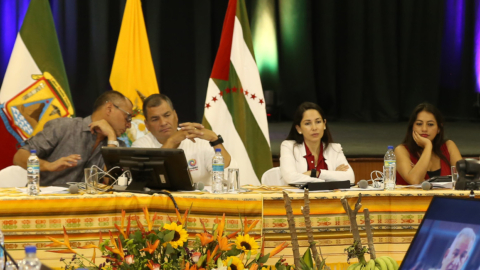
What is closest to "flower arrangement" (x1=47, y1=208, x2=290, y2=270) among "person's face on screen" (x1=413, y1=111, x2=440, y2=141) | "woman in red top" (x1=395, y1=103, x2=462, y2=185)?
"woman in red top" (x1=395, y1=103, x2=462, y2=185)

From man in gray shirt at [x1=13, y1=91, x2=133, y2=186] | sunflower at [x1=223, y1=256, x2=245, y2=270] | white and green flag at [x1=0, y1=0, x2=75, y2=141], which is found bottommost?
sunflower at [x1=223, y1=256, x2=245, y2=270]

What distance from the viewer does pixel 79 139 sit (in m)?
3.26

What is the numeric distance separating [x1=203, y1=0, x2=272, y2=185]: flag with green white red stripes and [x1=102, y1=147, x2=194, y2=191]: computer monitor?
1608mm

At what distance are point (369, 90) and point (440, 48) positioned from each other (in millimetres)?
1115

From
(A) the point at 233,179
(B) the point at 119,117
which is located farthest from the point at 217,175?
(B) the point at 119,117

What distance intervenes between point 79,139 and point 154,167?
37.8 inches

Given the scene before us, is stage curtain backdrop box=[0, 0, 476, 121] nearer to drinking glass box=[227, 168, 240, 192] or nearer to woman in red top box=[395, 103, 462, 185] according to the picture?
woman in red top box=[395, 103, 462, 185]

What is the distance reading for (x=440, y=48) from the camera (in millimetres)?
7316

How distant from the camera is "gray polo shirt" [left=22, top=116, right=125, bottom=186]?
10.6ft

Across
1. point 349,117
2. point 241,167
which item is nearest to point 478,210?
point 241,167

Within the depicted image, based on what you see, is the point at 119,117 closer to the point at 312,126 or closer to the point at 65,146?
the point at 65,146

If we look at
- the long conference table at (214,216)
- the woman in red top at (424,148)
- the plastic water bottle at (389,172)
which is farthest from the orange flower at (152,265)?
the woman in red top at (424,148)

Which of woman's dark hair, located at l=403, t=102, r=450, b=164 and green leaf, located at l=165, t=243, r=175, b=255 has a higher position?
woman's dark hair, located at l=403, t=102, r=450, b=164

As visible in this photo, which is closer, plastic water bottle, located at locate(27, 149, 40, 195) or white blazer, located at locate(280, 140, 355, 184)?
plastic water bottle, located at locate(27, 149, 40, 195)
